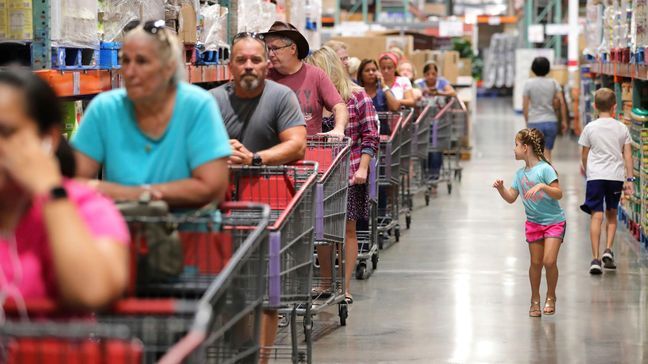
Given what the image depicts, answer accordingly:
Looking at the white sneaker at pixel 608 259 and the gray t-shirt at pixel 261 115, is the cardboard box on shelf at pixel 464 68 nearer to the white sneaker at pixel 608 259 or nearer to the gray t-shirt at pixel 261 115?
the white sneaker at pixel 608 259

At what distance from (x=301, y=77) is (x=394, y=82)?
4.96m

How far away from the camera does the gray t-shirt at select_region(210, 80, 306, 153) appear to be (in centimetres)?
561

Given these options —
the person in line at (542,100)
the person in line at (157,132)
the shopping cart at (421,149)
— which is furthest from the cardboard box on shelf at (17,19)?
the person in line at (542,100)

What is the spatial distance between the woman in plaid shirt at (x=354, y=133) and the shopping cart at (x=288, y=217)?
222cm

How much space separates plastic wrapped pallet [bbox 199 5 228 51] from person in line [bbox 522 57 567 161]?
18.2 feet

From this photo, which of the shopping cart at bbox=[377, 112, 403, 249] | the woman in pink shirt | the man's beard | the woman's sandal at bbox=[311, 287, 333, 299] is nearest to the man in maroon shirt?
the woman's sandal at bbox=[311, 287, 333, 299]

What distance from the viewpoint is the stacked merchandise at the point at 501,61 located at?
123ft

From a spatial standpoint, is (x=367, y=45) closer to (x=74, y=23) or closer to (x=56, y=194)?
(x=74, y=23)

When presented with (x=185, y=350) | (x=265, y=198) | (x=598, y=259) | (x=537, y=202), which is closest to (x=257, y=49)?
(x=265, y=198)

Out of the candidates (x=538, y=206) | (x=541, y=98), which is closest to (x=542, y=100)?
(x=541, y=98)

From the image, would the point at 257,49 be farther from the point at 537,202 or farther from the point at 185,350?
the point at 185,350

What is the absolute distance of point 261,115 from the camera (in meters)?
5.62

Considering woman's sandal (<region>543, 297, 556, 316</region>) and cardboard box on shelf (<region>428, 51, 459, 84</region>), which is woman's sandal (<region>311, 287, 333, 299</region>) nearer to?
woman's sandal (<region>543, 297, 556, 316</region>)

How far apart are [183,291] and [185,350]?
3.35 feet
